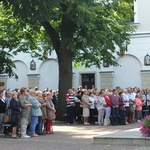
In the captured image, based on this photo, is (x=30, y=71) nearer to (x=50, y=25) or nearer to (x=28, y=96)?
(x=50, y=25)

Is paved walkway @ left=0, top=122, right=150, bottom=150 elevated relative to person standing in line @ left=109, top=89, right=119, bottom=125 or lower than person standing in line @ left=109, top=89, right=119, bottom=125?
lower

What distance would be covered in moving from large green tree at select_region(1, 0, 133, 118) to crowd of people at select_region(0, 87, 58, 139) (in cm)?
445

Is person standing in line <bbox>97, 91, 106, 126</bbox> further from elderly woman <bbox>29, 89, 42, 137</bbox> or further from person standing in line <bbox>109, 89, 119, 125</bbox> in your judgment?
elderly woman <bbox>29, 89, 42, 137</bbox>

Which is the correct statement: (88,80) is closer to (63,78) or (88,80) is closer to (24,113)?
(63,78)

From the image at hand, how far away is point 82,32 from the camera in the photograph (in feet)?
76.8

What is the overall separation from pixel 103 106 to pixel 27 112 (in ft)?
21.4

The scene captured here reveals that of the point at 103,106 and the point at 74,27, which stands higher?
the point at 74,27

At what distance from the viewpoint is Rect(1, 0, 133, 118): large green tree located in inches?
868

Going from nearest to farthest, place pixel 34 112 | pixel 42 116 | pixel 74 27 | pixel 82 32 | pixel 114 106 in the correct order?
pixel 34 112 < pixel 42 116 < pixel 114 106 < pixel 82 32 < pixel 74 27

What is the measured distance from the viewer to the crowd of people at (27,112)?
1608 cm

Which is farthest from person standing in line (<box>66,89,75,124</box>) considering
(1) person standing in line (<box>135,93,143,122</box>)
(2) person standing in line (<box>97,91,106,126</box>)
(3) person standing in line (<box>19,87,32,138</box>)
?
(3) person standing in line (<box>19,87,32,138</box>)

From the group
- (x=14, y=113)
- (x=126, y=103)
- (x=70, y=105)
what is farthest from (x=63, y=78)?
(x=14, y=113)

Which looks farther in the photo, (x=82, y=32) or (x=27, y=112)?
(x=82, y=32)

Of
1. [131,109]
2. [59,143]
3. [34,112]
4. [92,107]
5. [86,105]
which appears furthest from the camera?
[131,109]
